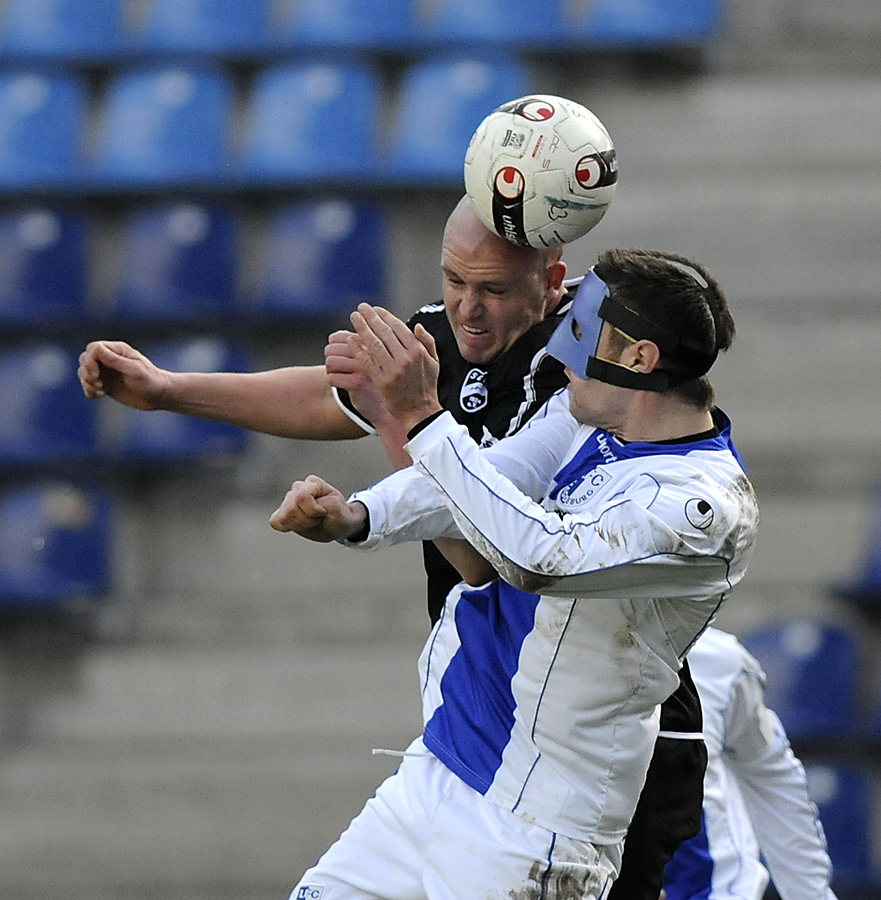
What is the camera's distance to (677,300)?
9.71 feet

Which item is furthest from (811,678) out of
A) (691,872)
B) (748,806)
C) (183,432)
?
(183,432)

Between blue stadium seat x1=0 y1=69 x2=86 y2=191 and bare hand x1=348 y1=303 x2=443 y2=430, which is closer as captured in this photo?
bare hand x1=348 y1=303 x2=443 y2=430

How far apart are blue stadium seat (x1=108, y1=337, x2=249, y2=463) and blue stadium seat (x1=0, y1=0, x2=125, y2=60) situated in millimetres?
1921

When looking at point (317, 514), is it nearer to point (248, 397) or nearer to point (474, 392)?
point (474, 392)

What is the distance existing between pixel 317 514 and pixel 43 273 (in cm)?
495

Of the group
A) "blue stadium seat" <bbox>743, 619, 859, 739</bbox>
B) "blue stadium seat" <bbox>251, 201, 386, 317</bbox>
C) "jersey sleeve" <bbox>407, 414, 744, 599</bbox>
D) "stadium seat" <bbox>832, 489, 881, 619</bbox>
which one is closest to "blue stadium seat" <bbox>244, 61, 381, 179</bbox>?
"blue stadium seat" <bbox>251, 201, 386, 317</bbox>

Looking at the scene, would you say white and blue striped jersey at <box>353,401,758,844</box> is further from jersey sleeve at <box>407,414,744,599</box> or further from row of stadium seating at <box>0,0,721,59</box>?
row of stadium seating at <box>0,0,721,59</box>

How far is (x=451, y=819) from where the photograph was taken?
317 cm

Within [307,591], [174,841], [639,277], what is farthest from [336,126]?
[639,277]

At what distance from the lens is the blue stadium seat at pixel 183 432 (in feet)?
23.7

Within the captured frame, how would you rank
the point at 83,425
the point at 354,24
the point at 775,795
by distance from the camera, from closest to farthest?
the point at 775,795, the point at 83,425, the point at 354,24

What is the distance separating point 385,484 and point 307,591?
12.9 ft

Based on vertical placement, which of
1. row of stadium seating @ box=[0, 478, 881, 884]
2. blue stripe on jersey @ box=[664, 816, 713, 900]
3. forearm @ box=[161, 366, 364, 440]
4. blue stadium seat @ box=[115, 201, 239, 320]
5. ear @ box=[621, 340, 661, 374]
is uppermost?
ear @ box=[621, 340, 661, 374]

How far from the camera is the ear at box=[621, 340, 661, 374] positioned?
2947 millimetres
